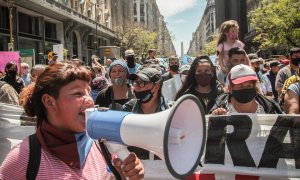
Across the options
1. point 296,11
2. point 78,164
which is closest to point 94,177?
point 78,164

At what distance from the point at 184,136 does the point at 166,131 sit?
212mm

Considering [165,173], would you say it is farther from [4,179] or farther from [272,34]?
[272,34]

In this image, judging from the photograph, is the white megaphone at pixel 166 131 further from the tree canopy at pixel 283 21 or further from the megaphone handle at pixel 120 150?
the tree canopy at pixel 283 21

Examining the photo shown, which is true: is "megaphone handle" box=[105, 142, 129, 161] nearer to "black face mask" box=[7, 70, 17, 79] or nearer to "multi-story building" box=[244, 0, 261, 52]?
"black face mask" box=[7, 70, 17, 79]

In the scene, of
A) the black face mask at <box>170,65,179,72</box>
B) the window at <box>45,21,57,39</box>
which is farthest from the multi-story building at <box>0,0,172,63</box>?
the black face mask at <box>170,65,179,72</box>

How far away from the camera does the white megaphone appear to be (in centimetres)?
125

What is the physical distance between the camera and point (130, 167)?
148cm

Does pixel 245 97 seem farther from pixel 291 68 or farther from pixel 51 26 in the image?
pixel 51 26

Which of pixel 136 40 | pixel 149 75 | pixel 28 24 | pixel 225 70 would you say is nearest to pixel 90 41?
pixel 136 40

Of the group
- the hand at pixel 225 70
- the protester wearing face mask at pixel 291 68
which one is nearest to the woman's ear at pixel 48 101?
the hand at pixel 225 70

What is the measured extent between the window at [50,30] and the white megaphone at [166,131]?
3020cm

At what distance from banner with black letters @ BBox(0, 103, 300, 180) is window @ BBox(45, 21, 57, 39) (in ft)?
94.6

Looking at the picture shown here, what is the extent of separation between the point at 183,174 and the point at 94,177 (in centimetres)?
52

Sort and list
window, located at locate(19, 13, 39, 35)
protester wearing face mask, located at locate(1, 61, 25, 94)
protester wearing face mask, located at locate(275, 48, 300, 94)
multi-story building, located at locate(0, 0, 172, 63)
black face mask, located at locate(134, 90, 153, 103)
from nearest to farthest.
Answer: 1. black face mask, located at locate(134, 90, 153, 103)
2. protester wearing face mask, located at locate(275, 48, 300, 94)
3. protester wearing face mask, located at locate(1, 61, 25, 94)
4. multi-story building, located at locate(0, 0, 172, 63)
5. window, located at locate(19, 13, 39, 35)
